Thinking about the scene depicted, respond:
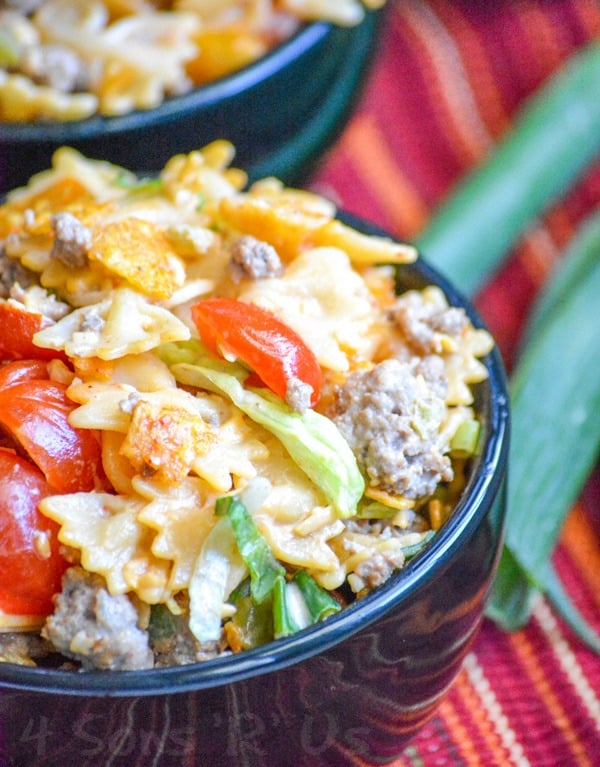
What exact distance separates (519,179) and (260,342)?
5.81ft

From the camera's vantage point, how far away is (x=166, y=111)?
2.48 meters

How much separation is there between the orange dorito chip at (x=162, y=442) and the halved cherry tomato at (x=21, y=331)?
0.23 metres

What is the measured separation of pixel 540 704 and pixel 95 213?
49.6 inches

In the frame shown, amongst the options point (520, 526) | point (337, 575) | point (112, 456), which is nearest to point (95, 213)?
point (112, 456)

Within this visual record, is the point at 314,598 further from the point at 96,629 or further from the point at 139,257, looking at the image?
the point at 139,257

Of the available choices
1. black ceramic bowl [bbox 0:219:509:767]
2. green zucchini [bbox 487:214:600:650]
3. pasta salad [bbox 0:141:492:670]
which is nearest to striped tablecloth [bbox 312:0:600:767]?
green zucchini [bbox 487:214:600:650]

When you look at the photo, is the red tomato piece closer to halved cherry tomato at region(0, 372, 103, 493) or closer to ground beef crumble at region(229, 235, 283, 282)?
halved cherry tomato at region(0, 372, 103, 493)

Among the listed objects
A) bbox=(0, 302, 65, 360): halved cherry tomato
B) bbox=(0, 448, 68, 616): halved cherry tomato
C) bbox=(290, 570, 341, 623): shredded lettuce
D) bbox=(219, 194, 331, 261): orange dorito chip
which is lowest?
bbox=(0, 448, 68, 616): halved cherry tomato

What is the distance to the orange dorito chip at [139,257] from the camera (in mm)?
1735

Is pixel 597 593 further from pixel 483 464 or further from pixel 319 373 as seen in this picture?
pixel 319 373

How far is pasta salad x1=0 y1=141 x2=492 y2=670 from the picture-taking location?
60.1 inches

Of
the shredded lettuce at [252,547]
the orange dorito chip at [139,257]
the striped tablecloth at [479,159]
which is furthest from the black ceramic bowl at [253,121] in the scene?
the shredded lettuce at [252,547]

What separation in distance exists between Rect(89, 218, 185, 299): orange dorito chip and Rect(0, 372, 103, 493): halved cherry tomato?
0.73ft

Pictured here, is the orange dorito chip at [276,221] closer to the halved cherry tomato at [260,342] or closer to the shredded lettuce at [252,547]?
the halved cherry tomato at [260,342]
